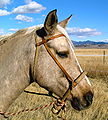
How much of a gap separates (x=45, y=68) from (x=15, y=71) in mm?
396

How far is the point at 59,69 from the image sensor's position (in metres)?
2.79

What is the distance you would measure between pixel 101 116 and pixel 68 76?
10.8ft

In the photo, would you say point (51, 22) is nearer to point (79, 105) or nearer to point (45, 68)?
point (45, 68)

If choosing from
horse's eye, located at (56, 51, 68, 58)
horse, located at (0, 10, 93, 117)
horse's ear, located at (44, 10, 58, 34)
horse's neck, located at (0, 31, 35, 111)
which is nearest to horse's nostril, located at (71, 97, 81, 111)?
horse, located at (0, 10, 93, 117)

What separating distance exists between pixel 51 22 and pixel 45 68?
0.59 m

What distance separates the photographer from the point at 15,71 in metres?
2.84

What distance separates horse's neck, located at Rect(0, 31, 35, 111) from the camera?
281 centimetres

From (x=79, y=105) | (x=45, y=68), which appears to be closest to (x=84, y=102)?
(x=79, y=105)

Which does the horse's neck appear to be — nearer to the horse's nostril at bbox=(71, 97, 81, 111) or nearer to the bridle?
the bridle

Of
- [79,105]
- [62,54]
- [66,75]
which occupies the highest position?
[62,54]

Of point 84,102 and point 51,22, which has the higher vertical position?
point 51,22

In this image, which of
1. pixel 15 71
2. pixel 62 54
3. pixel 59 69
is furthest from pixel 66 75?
pixel 15 71

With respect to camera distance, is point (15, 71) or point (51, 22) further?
point (15, 71)

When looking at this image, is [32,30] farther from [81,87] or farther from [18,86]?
[81,87]
